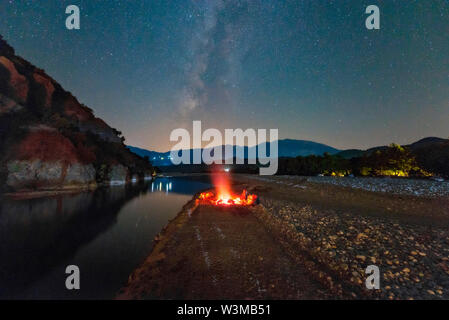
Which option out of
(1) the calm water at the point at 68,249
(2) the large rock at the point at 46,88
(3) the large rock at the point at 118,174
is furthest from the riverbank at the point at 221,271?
(2) the large rock at the point at 46,88

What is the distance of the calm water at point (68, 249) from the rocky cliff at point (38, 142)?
14.8 meters

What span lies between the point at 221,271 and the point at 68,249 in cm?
1122

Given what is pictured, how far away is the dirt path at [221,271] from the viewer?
637 centimetres

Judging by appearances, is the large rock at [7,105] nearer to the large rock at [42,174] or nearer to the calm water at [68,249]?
the large rock at [42,174]

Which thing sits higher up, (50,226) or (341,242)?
(341,242)

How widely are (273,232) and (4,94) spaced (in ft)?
197

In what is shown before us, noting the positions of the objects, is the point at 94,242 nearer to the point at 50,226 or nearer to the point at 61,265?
the point at 61,265

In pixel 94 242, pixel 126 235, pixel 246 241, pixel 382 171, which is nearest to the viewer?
pixel 246 241

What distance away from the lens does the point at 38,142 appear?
35.0m

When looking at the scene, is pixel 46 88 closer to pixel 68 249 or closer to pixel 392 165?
pixel 68 249

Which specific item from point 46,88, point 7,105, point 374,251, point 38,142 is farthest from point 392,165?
point 46,88
